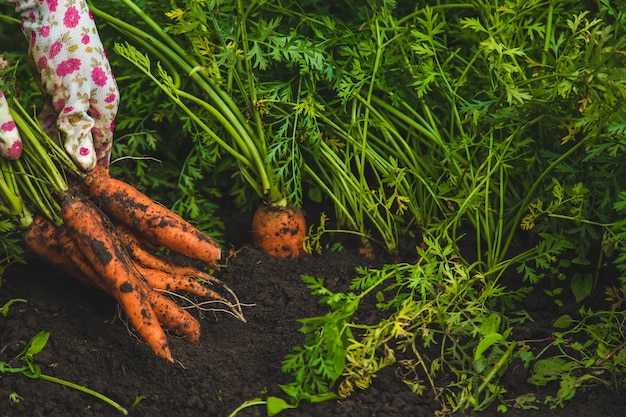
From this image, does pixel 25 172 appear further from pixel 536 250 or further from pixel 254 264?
pixel 536 250

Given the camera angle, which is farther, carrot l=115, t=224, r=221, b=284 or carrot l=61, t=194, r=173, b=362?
carrot l=115, t=224, r=221, b=284

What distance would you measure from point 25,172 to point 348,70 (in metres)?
1.04

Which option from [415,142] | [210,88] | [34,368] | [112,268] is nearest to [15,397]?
[34,368]

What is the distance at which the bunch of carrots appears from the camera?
2.38 m

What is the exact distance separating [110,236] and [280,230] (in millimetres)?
559

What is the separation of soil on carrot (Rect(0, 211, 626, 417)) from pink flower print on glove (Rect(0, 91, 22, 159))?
46 centimetres

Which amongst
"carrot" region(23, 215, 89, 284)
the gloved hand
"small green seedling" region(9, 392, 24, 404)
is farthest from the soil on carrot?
the gloved hand

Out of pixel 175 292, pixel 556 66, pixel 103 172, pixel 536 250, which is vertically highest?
pixel 556 66

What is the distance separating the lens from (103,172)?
255 centimetres

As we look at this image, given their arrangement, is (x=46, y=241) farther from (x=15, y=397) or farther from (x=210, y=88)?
(x=210, y=88)

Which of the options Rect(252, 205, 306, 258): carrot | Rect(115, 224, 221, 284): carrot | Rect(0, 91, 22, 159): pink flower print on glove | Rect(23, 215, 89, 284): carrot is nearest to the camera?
Rect(0, 91, 22, 159): pink flower print on glove

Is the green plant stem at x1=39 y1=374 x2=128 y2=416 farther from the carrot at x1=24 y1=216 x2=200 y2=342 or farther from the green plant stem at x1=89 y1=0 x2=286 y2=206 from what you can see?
the green plant stem at x1=89 y1=0 x2=286 y2=206

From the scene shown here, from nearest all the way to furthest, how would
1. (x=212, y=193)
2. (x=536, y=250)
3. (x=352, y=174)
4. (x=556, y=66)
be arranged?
(x=556, y=66) < (x=536, y=250) < (x=352, y=174) < (x=212, y=193)

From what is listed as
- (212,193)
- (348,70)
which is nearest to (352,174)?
(348,70)
